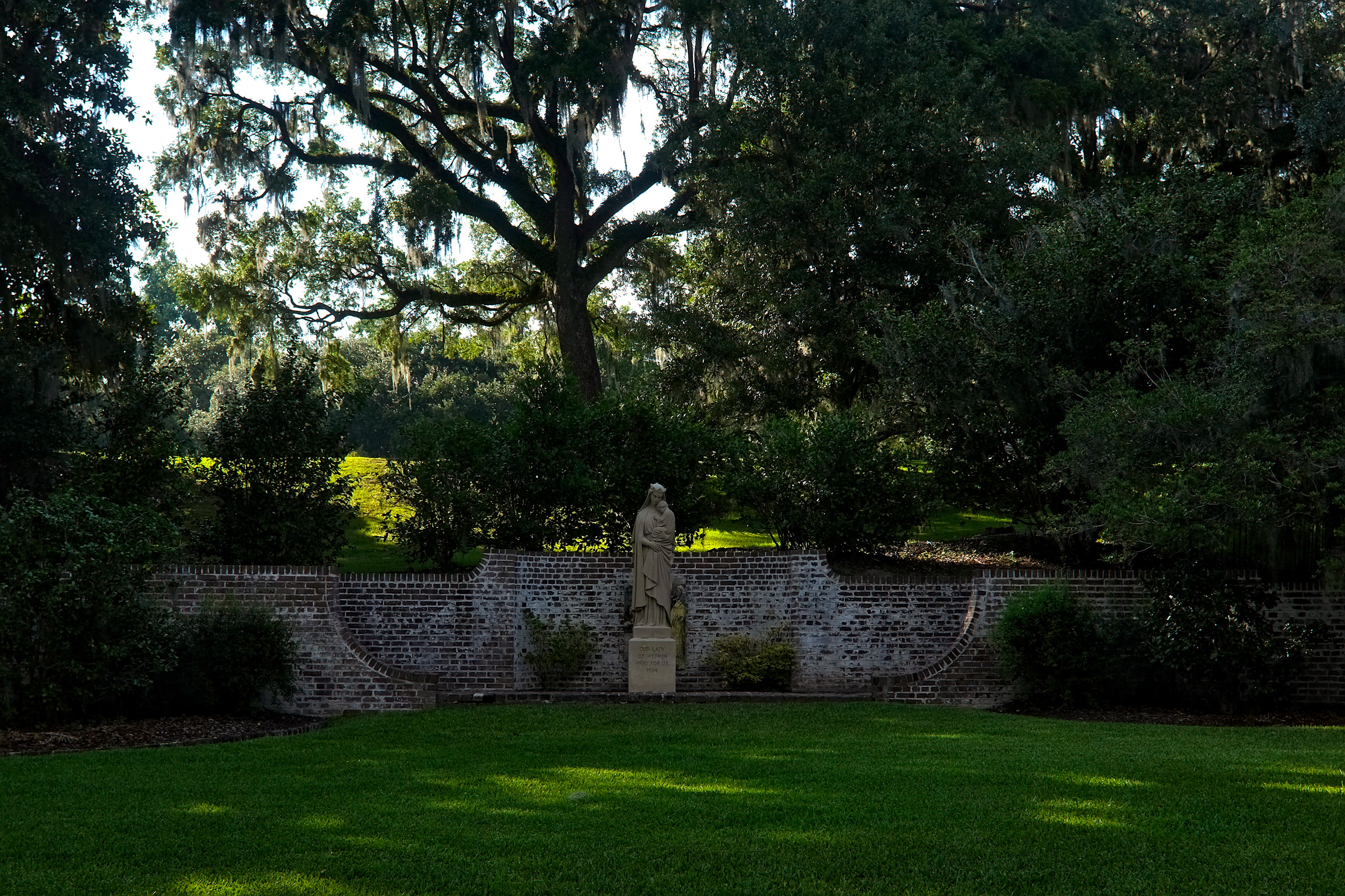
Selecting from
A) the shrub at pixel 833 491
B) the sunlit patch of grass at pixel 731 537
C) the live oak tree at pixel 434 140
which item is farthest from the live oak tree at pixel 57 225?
the sunlit patch of grass at pixel 731 537

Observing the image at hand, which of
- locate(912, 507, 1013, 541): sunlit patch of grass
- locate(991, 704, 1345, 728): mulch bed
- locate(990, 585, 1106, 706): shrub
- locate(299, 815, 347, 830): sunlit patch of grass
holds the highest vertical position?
locate(912, 507, 1013, 541): sunlit patch of grass

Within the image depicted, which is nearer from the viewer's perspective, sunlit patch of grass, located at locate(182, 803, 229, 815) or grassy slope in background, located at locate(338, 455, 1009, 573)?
sunlit patch of grass, located at locate(182, 803, 229, 815)

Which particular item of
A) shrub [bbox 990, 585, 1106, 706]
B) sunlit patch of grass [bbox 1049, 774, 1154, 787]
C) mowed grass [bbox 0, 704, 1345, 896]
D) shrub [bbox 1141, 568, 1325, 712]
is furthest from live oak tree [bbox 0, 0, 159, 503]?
shrub [bbox 1141, 568, 1325, 712]

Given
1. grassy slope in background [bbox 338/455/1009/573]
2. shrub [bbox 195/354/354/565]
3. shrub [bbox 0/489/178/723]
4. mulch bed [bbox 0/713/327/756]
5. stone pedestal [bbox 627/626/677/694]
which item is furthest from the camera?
grassy slope in background [bbox 338/455/1009/573]

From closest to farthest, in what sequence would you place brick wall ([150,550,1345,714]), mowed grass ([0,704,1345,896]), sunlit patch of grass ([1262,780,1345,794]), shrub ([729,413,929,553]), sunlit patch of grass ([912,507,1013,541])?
mowed grass ([0,704,1345,896])
sunlit patch of grass ([1262,780,1345,794])
brick wall ([150,550,1345,714])
shrub ([729,413,929,553])
sunlit patch of grass ([912,507,1013,541])

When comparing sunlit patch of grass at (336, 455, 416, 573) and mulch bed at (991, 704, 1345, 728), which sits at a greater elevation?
sunlit patch of grass at (336, 455, 416, 573)

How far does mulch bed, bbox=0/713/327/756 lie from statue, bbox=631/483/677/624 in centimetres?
418

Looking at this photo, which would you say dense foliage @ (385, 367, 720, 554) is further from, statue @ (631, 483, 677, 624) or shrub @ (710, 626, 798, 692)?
shrub @ (710, 626, 798, 692)

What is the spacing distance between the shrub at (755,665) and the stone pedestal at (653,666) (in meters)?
1.01

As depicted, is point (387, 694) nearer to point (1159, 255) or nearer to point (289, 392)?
point (289, 392)

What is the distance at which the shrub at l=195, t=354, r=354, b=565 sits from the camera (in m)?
15.8

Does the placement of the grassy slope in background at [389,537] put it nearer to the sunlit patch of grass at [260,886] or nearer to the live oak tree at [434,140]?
the live oak tree at [434,140]

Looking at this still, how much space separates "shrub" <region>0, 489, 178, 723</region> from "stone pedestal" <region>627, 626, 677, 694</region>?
5.43 metres

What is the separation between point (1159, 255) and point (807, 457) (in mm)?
5644
